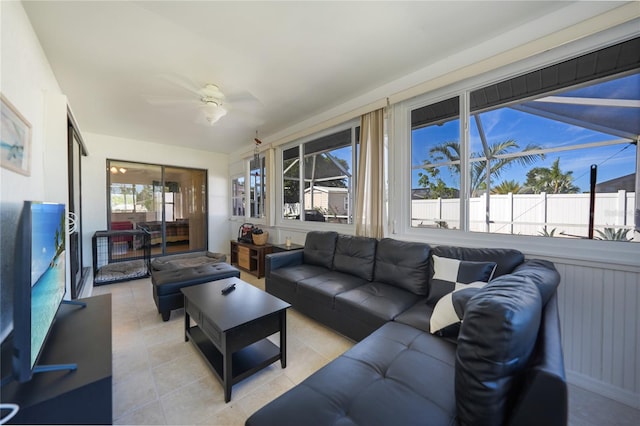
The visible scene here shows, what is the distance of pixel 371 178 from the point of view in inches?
111

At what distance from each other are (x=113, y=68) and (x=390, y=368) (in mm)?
3471

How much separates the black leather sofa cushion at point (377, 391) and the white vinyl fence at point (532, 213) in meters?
1.46

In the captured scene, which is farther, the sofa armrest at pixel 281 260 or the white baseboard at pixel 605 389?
the sofa armrest at pixel 281 260

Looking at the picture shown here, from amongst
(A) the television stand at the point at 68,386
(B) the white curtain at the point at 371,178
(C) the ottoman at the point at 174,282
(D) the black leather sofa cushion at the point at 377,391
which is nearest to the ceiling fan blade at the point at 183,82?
(B) the white curtain at the point at 371,178

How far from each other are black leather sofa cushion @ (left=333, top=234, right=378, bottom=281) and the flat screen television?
2.27 metres

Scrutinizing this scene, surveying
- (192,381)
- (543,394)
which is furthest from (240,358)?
(543,394)

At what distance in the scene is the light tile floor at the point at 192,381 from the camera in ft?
4.65

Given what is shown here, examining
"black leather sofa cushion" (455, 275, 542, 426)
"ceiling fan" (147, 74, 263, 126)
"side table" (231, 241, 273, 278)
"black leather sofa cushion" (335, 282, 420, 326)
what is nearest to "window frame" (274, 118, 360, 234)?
"side table" (231, 241, 273, 278)

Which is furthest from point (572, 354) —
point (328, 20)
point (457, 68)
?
point (328, 20)

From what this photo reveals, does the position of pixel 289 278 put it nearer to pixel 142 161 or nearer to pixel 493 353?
pixel 493 353

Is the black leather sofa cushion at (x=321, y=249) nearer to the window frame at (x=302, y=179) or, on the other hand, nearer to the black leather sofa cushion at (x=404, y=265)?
the window frame at (x=302, y=179)

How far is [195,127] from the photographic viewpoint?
4.10 m

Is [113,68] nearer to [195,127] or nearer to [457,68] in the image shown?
[195,127]

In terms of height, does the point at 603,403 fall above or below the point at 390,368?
below
